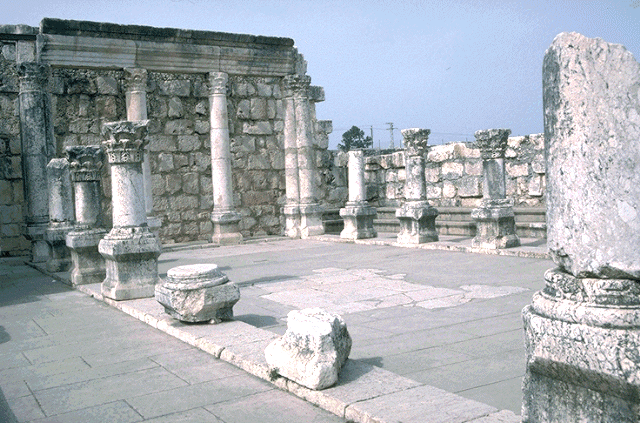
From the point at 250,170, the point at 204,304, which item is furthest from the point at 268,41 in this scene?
the point at 204,304

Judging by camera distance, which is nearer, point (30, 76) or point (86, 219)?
point (86, 219)

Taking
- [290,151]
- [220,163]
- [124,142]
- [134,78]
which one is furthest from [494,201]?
[134,78]

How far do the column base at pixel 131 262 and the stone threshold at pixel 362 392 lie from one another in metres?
Answer: 2.22

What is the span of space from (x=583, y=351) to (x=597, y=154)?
0.79m

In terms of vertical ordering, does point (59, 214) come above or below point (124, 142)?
below

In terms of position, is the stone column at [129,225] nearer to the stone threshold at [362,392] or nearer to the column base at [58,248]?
the stone threshold at [362,392]

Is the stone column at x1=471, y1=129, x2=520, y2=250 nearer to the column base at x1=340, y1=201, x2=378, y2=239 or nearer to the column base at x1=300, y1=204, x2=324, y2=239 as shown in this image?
the column base at x1=340, y1=201, x2=378, y2=239

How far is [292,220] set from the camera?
15891 mm

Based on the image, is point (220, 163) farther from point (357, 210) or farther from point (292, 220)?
point (357, 210)

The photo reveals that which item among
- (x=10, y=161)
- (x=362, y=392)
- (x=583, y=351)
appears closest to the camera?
(x=583, y=351)

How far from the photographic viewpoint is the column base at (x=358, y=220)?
13.9 meters

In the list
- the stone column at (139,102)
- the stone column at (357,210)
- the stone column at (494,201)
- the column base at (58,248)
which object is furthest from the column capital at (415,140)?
the column base at (58,248)

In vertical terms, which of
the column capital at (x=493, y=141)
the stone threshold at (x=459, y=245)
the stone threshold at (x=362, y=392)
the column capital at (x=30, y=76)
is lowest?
the stone threshold at (x=362, y=392)

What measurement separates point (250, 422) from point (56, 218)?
8.31 m
